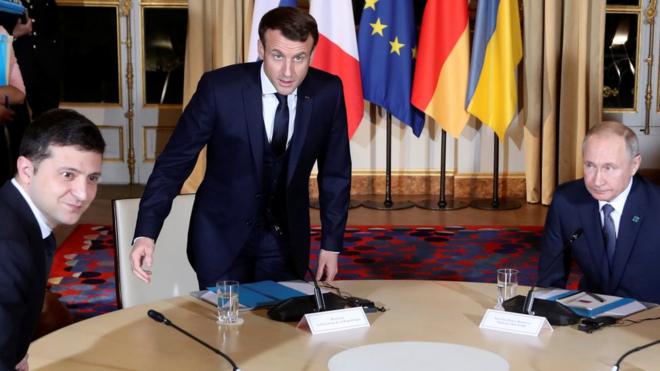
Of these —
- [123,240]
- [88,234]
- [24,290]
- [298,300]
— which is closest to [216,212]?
[123,240]

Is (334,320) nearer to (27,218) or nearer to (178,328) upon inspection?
(178,328)

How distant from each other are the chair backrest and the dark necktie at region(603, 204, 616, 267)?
135 centimetres

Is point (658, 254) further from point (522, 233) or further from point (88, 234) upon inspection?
point (88, 234)

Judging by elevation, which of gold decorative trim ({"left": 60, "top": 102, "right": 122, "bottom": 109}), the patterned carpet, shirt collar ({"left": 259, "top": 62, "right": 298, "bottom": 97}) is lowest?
the patterned carpet

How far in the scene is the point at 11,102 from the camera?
13.4ft

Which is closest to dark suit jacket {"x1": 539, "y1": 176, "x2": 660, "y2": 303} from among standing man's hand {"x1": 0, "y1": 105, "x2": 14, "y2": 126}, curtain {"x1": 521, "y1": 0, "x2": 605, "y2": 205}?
standing man's hand {"x1": 0, "y1": 105, "x2": 14, "y2": 126}

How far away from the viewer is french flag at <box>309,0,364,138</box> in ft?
→ 22.0

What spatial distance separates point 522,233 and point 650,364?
14.0ft

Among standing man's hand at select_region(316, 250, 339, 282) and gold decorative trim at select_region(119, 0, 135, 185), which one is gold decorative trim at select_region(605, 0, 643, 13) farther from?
standing man's hand at select_region(316, 250, 339, 282)

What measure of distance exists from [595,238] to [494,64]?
4.09m

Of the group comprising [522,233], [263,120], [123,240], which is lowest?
[522,233]

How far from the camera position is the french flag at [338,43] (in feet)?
22.0

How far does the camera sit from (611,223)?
3.02 metres

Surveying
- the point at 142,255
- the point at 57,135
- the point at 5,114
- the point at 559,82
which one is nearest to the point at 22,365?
the point at 57,135
